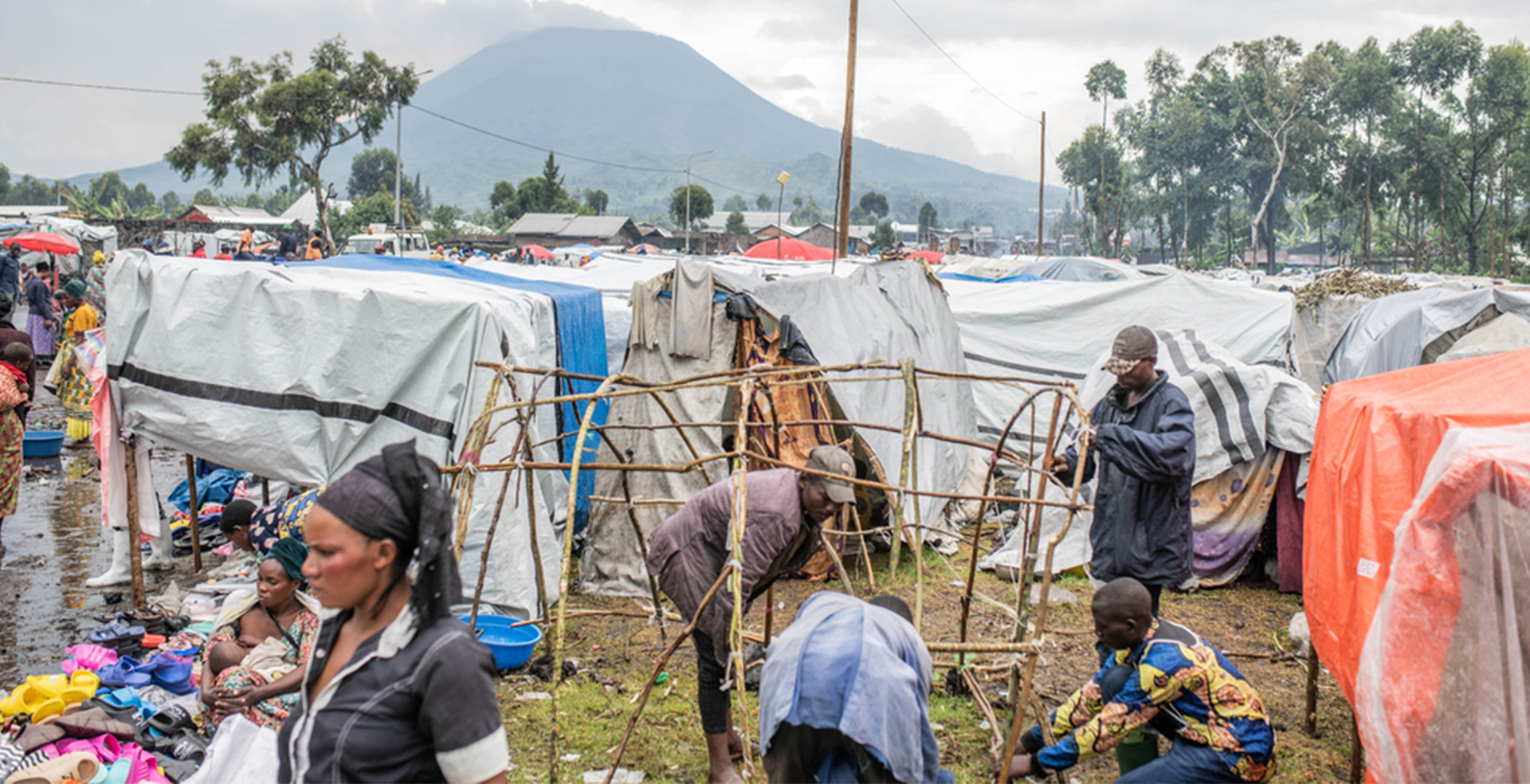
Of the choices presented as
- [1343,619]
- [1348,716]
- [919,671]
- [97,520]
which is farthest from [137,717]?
[1348,716]

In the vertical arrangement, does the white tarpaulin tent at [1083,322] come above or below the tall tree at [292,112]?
below

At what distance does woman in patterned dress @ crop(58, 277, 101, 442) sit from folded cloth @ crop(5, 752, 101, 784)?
24.4 ft

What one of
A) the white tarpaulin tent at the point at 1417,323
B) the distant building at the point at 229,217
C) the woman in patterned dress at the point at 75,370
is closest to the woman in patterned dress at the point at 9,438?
the woman in patterned dress at the point at 75,370

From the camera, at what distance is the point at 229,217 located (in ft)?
194

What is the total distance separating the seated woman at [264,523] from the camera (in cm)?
420

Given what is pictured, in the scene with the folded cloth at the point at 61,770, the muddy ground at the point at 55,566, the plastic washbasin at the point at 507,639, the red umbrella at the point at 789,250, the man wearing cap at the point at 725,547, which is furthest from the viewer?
the red umbrella at the point at 789,250

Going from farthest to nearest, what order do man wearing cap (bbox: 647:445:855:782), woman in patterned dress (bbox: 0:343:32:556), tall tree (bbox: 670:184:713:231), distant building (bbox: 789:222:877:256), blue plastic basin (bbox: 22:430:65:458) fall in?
1. distant building (bbox: 789:222:877:256)
2. tall tree (bbox: 670:184:713:231)
3. blue plastic basin (bbox: 22:430:65:458)
4. woman in patterned dress (bbox: 0:343:32:556)
5. man wearing cap (bbox: 647:445:855:782)

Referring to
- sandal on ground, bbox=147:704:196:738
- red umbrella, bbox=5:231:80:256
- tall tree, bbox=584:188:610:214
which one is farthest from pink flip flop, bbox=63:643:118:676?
tall tree, bbox=584:188:610:214

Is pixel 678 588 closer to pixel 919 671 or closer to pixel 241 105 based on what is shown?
pixel 919 671

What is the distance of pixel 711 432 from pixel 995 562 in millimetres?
2667

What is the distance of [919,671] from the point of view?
257cm

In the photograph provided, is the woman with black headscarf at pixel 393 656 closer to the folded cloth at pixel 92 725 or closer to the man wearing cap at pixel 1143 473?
the folded cloth at pixel 92 725

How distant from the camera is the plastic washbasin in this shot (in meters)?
5.66

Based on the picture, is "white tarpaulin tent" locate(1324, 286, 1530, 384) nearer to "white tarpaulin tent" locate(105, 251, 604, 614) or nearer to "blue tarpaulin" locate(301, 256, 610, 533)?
"blue tarpaulin" locate(301, 256, 610, 533)
